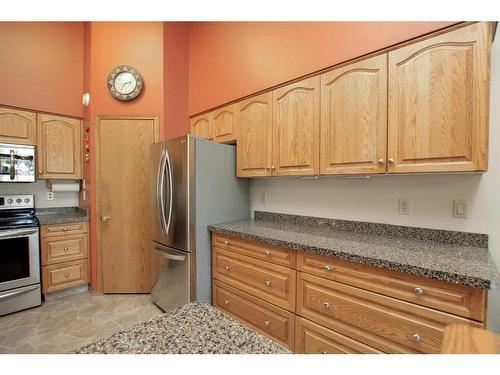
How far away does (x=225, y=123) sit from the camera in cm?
256

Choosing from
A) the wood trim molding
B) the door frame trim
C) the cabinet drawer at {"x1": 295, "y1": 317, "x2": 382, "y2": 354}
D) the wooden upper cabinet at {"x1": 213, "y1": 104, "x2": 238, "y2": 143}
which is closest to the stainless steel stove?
the door frame trim

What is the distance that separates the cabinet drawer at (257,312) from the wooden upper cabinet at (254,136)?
106 centimetres

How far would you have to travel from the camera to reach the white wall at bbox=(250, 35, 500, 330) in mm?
1438

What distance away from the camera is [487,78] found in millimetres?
1231

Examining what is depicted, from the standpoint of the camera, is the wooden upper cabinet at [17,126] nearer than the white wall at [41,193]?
Yes


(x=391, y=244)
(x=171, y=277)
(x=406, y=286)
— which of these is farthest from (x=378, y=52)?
(x=171, y=277)

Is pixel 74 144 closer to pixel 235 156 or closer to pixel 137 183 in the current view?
pixel 137 183

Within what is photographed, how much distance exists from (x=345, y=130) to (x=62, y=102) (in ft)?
10.7

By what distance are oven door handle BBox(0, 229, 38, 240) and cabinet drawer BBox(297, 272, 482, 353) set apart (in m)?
2.72

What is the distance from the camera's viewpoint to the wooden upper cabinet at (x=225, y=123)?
2.47 m

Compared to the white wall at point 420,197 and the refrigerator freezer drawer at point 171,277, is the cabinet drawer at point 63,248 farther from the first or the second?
the white wall at point 420,197

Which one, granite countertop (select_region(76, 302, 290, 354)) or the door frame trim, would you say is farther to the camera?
the door frame trim

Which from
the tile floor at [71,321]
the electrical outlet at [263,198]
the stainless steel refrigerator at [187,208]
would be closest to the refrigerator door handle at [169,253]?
the stainless steel refrigerator at [187,208]

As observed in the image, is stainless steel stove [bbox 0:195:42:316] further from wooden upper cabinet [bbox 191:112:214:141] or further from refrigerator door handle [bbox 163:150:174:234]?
wooden upper cabinet [bbox 191:112:214:141]
